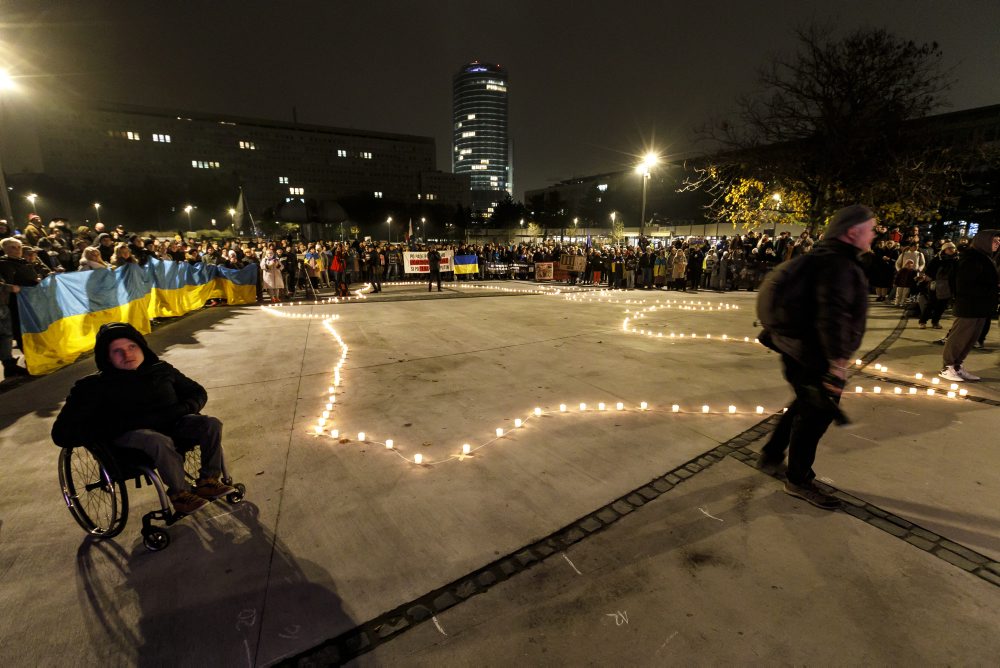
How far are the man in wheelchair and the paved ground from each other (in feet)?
1.23

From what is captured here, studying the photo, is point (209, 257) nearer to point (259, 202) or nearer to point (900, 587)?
point (900, 587)

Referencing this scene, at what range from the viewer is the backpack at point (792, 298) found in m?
3.05

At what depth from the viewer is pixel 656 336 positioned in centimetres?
861

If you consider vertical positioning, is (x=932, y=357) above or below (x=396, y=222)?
below

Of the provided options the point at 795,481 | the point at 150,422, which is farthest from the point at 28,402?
the point at 795,481

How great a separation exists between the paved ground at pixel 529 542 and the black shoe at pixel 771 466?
0.59 feet

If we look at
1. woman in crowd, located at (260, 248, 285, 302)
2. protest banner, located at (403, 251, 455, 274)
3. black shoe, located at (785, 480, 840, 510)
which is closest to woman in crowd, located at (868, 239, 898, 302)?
black shoe, located at (785, 480, 840, 510)

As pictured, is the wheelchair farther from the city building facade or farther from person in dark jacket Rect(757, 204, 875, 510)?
the city building facade

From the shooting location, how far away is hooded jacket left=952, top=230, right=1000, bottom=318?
18.2 ft

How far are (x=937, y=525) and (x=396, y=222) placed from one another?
339 feet

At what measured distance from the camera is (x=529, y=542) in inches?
112

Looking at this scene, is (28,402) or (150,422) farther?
(28,402)

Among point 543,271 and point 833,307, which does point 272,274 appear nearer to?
point 543,271

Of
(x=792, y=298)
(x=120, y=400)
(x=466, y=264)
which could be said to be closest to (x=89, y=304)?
(x=120, y=400)
